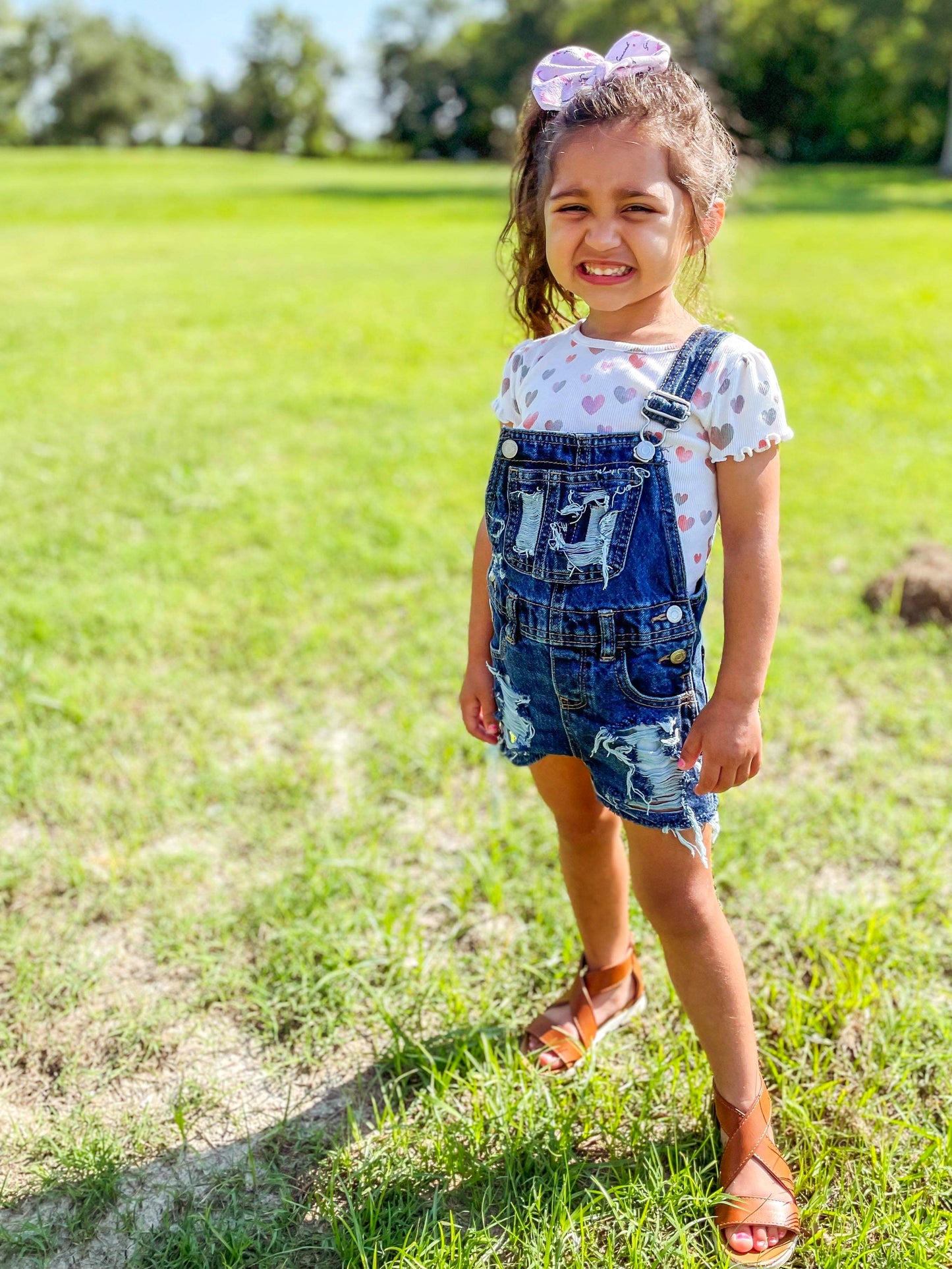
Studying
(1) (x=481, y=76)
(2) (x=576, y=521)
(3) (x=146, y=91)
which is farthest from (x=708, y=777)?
(3) (x=146, y=91)

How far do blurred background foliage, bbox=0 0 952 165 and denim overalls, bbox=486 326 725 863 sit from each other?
34.3 inches

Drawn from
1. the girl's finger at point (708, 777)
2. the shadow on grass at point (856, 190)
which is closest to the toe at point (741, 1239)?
the girl's finger at point (708, 777)

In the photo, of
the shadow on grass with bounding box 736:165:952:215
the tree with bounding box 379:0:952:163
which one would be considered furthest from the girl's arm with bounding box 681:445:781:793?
the shadow on grass with bounding box 736:165:952:215

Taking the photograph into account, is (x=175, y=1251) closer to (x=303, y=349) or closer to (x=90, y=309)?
(x=303, y=349)

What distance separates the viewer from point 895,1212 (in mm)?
1654

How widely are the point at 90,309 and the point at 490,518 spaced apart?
819 centimetres

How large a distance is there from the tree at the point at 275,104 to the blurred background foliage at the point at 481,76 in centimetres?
9

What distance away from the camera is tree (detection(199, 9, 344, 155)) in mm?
66125

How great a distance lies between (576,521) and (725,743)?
385 mm

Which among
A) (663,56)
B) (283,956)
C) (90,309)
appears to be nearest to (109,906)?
(283,956)

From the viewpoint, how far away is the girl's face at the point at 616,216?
4.97 ft

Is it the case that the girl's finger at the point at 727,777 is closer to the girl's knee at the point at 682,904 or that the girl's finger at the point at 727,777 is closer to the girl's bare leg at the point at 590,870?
the girl's knee at the point at 682,904

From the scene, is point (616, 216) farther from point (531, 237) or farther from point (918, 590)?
point (918, 590)

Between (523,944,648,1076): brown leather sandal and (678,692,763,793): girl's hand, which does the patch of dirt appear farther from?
(678,692,763,793): girl's hand
